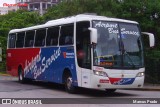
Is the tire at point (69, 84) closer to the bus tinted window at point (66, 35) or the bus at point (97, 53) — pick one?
the bus at point (97, 53)

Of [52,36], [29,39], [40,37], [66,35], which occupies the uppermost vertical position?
[66,35]

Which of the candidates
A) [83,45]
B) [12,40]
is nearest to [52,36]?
[83,45]

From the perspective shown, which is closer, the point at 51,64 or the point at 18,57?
the point at 51,64

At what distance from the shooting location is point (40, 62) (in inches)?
864

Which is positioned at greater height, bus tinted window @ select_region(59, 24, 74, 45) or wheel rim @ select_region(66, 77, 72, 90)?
bus tinted window @ select_region(59, 24, 74, 45)

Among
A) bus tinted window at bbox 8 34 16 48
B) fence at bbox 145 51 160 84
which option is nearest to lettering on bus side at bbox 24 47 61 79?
bus tinted window at bbox 8 34 16 48

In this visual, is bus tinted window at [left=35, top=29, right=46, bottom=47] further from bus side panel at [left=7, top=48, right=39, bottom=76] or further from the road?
the road

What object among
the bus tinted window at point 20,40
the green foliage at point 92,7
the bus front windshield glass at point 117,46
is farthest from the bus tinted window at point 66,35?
the green foliage at point 92,7

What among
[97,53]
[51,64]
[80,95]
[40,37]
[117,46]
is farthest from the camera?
[40,37]

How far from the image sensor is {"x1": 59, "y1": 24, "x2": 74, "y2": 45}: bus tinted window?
59.6 feet

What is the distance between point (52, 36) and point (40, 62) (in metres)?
2.28

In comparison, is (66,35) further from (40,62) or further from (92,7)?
(92,7)

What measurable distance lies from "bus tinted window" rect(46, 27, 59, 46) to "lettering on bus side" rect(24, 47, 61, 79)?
538mm

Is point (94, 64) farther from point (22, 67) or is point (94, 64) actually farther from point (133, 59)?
point (22, 67)
